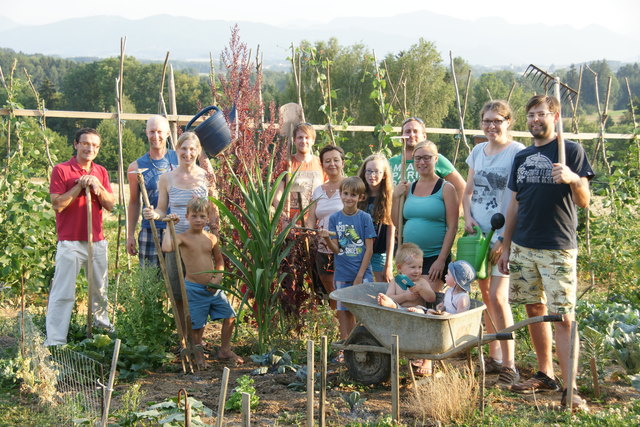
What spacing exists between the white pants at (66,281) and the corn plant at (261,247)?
103 centimetres

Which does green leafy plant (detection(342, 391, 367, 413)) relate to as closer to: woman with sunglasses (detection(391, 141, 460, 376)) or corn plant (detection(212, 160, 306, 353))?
woman with sunglasses (detection(391, 141, 460, 376))

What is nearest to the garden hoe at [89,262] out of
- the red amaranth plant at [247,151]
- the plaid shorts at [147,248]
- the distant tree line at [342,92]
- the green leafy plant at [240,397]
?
the plaid shorts at [147,248]

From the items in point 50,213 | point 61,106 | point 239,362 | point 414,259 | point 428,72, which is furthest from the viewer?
point 61,106

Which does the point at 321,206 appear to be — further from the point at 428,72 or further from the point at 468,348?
the point at 428,72

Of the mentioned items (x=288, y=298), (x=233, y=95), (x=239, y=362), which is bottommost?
(x=239, y=362)

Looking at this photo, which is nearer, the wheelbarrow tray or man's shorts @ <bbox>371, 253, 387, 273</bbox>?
the wheelbarrow tray

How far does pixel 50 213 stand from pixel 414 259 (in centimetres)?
349

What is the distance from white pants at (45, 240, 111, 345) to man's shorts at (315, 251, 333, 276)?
5.42ft

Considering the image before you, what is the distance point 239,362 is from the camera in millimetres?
4445

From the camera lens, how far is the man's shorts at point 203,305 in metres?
4.44

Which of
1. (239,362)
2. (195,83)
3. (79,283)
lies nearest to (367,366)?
(239,362)

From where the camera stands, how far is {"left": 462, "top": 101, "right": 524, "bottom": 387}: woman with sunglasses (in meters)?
3.94

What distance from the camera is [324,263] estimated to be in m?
4.67

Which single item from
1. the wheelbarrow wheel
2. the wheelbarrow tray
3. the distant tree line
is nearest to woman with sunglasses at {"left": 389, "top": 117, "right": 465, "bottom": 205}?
the wheelbarrow tray
